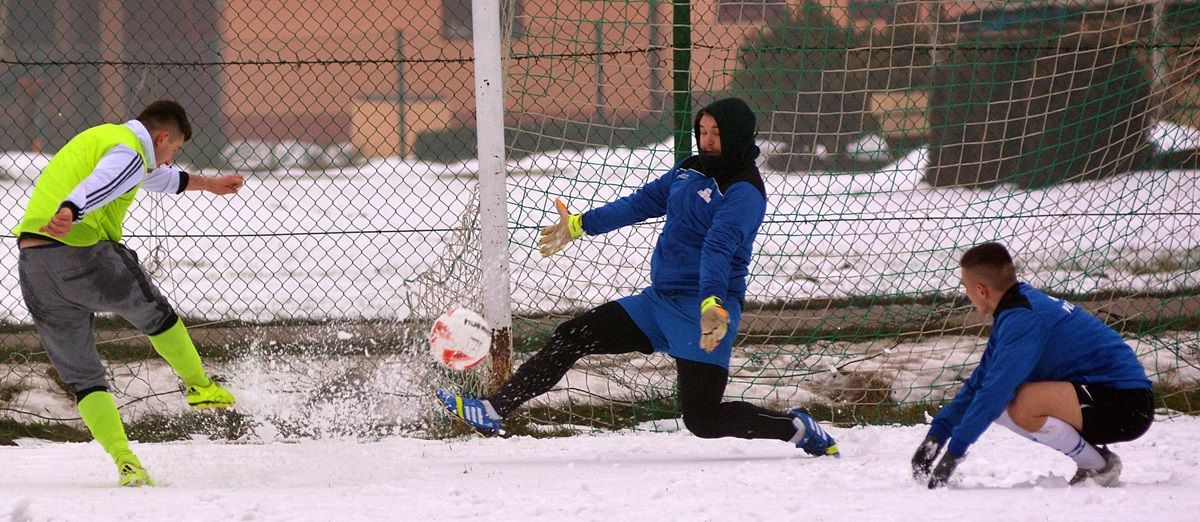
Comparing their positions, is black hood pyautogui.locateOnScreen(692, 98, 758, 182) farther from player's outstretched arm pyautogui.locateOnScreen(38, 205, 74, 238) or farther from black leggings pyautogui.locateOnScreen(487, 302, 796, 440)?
player's outstretched arm pyautogui.locateOnScreen(38, 205, 74, 238)

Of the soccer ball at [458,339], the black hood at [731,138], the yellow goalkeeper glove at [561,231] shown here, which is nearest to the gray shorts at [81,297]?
the soccer ball at [458,339]

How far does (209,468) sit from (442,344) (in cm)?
107

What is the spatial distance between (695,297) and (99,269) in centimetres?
223

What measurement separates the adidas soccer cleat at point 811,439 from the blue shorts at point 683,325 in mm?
386

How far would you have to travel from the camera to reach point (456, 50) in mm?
15469

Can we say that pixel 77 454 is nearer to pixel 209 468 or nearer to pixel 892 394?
pixel 209 468

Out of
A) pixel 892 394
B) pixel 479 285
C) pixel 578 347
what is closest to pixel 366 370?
pixel 479 285

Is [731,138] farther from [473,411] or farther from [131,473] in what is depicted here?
[131,473]

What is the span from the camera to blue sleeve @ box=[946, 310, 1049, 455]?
11.4 feet

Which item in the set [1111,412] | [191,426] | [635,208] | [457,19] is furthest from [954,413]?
[457,19]

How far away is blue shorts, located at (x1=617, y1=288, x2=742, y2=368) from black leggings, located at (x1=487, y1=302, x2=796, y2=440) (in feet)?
0.12

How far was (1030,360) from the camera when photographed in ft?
11.5

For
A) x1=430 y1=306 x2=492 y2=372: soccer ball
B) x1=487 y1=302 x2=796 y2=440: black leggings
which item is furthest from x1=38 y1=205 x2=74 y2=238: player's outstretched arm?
x1=487 y1=302 x2=796 y2=440: black leggings

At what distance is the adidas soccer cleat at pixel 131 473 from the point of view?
393cm
